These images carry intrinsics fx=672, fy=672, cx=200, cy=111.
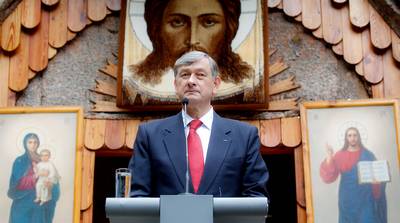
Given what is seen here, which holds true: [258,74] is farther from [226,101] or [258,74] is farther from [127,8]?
[127,8]

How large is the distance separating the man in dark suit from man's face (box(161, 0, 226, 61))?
5.08ft

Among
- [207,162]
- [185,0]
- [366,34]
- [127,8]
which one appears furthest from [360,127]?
[207,162]

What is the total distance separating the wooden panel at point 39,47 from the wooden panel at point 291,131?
1.37 m

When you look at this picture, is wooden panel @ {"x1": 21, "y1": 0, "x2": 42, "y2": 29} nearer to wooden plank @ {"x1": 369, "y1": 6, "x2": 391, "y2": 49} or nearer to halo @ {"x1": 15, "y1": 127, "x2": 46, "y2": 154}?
halo @ {"x1": 15, "y1": 127, "x2": 46, "y2": 154}

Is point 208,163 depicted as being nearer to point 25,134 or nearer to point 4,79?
point 25,134

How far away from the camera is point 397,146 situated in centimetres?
340

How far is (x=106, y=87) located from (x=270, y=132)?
94 centimetres

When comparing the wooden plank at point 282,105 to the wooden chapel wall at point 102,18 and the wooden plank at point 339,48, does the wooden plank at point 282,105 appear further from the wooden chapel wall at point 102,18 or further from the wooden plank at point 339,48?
the wooden plank at point 339,48

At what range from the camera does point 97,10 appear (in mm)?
3832

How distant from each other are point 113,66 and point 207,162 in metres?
1.88

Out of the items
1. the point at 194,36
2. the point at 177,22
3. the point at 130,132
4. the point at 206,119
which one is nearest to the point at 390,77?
the point at 194,36

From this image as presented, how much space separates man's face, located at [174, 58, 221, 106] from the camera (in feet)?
6.82

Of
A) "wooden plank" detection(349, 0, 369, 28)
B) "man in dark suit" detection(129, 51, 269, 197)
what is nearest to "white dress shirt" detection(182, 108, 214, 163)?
"man in dark suit" detection(129, 51, 269, 197)

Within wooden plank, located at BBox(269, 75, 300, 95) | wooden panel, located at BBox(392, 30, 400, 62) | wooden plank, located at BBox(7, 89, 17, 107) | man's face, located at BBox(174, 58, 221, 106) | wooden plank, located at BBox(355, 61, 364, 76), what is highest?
wooden panel, located at BBox(392, 30, 400, 62)
